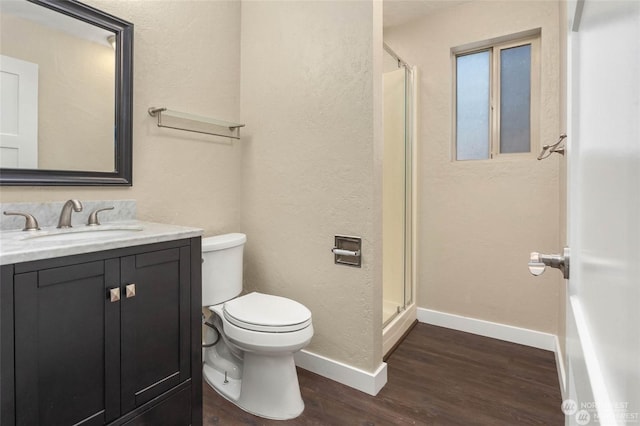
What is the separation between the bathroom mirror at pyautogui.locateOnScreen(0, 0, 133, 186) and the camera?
134cm

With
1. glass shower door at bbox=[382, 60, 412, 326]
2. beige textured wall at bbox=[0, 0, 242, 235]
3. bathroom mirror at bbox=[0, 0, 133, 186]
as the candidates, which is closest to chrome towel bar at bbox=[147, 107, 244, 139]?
beige textured wall at bbox=[0, 0, 242, 235]

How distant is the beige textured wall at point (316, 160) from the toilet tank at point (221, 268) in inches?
11.1

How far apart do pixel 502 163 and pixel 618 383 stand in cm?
240

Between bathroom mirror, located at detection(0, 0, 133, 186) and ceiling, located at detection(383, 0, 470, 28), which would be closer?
bathroom mirror, located at detection(0, 0, 133, 186)

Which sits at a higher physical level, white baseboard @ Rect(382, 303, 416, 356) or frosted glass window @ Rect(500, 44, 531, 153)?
frosted glass window @ Rect(500, 44, 531, 153)

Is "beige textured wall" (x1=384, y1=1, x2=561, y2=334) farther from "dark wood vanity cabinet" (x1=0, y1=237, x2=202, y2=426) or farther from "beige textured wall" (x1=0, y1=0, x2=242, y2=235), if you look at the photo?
"dark wood vanity cabinet" (x1=0, y1=237, x2=202, y2=426)

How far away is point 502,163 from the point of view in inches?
94.9

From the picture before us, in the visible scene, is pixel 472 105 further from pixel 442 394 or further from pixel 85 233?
pixel 85 233

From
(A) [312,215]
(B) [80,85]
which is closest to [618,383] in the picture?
(A) [312,215]

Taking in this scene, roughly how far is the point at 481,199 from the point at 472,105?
2.50ft

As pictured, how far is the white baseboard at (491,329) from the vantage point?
2.29 m

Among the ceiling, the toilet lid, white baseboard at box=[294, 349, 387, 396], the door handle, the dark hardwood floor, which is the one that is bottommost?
Answer: the dark hardwood floor

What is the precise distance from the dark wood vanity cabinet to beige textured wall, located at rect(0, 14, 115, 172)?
26.6 inches

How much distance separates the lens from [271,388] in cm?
161
